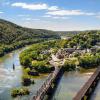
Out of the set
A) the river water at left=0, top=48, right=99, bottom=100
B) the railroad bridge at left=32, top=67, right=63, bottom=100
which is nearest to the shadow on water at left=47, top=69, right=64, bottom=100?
the railroad bridge at left=32, top=67, right=63, bottom=100

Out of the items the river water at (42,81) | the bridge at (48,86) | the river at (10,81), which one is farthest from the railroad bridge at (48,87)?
the river at (10,81)

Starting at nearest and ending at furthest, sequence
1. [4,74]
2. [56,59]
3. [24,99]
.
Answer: [24,99] < [4,74] < [56,59]

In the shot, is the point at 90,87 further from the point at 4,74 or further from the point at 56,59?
the point at 56,59

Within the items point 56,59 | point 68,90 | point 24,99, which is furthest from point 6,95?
point 56,59

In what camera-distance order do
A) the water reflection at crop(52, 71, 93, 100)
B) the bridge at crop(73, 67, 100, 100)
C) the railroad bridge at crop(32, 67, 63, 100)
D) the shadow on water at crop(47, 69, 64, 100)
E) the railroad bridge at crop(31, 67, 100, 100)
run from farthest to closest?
the water reflection at crop(52, 71, 93, 100) → the shadow on water at crop(47, 69, 64, 100) → the railroad bridge at crop(32, 67, 63, 100) → the railroad bridge at crop(31, 67, 100, 100) → the bridge at crop(73, 67, 100, 100)

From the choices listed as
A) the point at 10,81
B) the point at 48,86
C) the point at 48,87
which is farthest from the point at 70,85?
the point at 10,81

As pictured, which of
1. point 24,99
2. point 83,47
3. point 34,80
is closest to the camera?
point 24,99

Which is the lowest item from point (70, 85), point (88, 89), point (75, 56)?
point (70, 85)

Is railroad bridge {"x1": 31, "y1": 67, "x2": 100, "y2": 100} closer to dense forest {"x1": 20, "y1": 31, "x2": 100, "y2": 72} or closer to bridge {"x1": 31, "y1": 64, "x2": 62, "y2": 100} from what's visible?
bridge {"x1": 31, "y1": 64, "x2": 62, "y2": 100}

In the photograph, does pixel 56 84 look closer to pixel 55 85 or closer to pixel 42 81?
pixel 55 85
